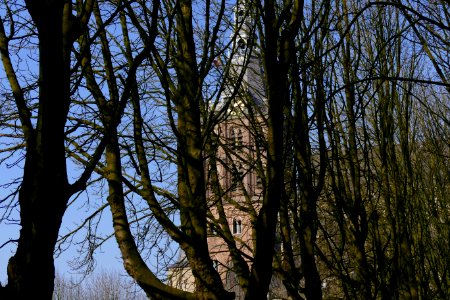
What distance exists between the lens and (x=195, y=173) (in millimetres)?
4543

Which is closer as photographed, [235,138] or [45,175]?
[45,175]

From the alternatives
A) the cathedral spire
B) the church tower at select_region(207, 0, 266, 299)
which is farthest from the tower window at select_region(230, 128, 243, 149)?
the cathedral spire

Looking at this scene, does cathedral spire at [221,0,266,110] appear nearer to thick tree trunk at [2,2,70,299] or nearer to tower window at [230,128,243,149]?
tower window at [230,128,243,149]

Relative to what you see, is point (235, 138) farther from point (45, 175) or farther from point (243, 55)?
point (45, 175)

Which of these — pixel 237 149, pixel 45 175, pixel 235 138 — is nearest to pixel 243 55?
pixel 235 138

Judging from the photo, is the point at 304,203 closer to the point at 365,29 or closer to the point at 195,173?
the point at 195,173

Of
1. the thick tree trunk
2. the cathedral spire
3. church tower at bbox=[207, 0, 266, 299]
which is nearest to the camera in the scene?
the thick tree trunk

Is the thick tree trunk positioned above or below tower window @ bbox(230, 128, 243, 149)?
below

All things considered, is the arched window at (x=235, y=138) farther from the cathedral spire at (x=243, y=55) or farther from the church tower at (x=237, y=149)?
the cathedral spire at (x=243, y=55)

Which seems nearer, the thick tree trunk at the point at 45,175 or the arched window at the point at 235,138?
the thick tree trunk at the point at 45,175

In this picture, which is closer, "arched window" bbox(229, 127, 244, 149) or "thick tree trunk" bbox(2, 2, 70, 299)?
"thick tree trunk" bbox(2, 2, 70, 299)

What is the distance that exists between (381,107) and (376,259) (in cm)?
194

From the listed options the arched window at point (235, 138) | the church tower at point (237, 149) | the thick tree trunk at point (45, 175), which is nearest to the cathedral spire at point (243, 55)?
the church tower at point (237, 149)

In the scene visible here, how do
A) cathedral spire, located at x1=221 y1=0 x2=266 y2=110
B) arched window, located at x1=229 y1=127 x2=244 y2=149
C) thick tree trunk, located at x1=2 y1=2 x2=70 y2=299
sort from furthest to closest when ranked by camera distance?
1. arched window, located at x1=229 y1=127 x2=244 y2=149
2. cathedral spire, located at x1=221 y1=0 x2=266 y2=110
3. thick tree trunk, located at x1=2 y1=2 x2=70 y2=299
